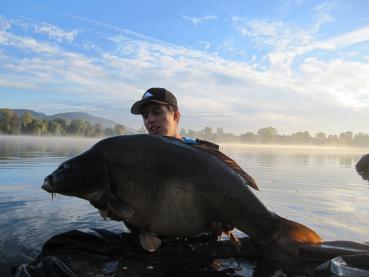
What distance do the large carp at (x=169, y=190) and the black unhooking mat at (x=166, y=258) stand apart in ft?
2.56

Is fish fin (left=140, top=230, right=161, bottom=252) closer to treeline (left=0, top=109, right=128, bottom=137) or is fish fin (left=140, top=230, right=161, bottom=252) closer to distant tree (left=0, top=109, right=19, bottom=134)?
treeline (left=0, top=109, right=128, bottom=137)

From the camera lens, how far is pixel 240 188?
4.21 metres


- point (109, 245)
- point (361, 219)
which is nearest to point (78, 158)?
point (109, 245)

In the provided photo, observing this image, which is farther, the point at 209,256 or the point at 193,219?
the point at 209,256

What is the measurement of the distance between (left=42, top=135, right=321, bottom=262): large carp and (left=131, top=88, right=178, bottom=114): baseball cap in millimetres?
1494

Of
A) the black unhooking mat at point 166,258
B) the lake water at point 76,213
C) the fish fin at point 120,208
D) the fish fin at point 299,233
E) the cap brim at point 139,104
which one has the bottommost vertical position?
the lake water at point 76,213

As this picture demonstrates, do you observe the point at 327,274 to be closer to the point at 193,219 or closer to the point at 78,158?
the point at 193,219

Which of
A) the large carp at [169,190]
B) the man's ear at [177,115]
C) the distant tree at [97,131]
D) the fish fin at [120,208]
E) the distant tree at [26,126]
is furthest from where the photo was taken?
the distant tree at [97,131]

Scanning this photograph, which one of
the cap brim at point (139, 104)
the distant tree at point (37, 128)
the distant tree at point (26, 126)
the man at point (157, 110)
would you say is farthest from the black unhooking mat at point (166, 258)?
the distant tree at point (26, 126)

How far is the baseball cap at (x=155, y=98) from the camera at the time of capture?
566 centimetres

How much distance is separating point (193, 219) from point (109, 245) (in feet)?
5.53

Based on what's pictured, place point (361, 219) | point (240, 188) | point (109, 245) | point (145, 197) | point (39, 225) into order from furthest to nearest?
point (361, 219)
point (39, 225)
point (109, 245)
point (240, 188)
point (145, 197)

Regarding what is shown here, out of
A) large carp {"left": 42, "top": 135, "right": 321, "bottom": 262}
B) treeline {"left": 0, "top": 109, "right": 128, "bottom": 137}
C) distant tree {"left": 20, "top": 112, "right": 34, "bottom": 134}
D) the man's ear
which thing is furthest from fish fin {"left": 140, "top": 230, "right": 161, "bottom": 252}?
distant tree {"left": 20, "top": 112, "right": 34, "bottom": 134}

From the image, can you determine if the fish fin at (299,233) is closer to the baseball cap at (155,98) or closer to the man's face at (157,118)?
the man's face at (157,118)
